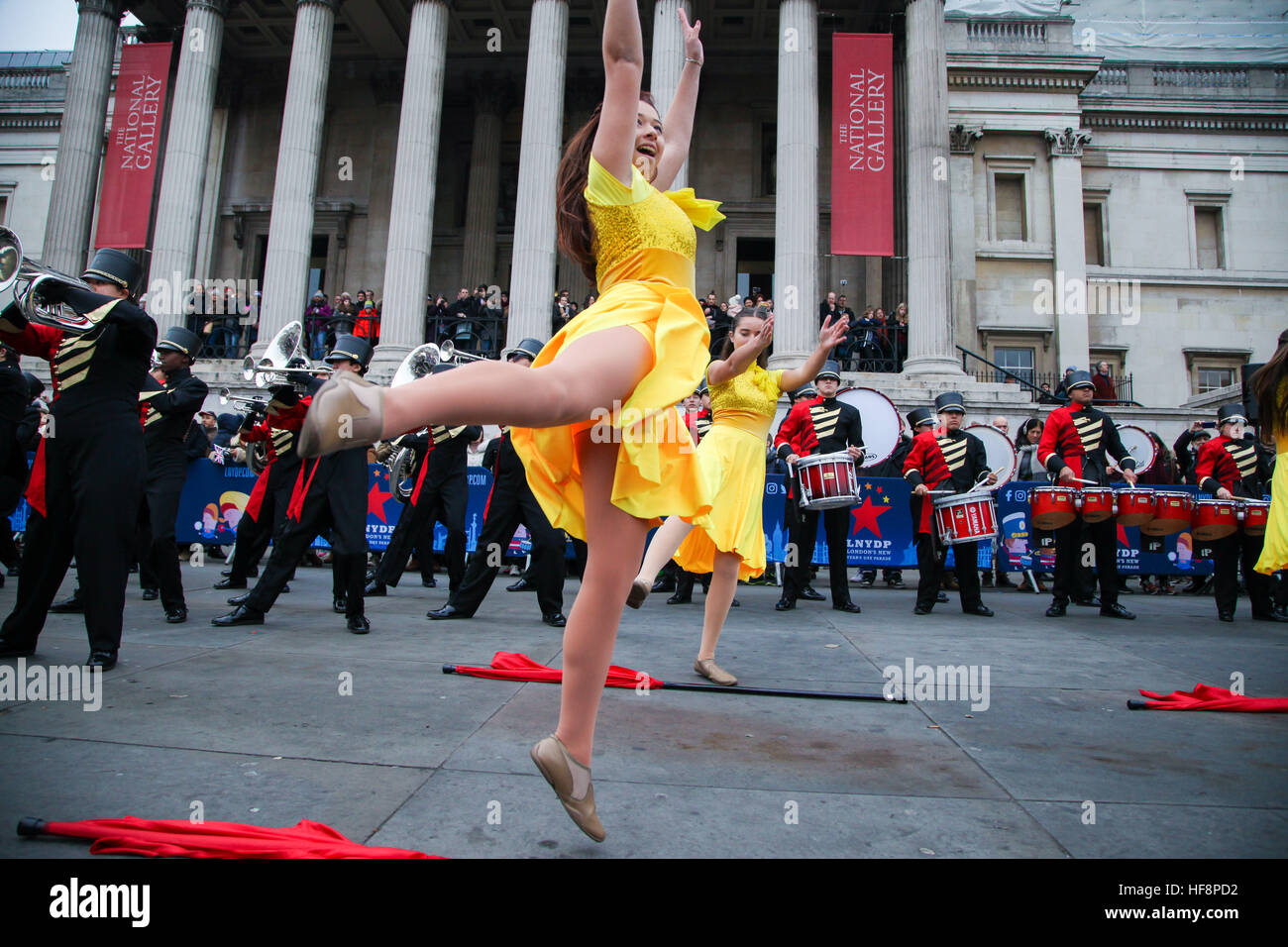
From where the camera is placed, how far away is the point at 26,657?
14.2 ft

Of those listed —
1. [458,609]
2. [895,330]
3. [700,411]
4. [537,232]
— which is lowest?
[458,609]

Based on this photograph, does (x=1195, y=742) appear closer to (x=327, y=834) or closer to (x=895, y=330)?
(x=327, y=834)

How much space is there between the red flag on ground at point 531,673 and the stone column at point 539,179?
15.7 metres

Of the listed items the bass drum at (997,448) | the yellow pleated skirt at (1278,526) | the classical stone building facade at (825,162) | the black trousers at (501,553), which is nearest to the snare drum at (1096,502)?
the bass drum at (997,448)

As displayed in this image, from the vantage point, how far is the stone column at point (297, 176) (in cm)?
2111

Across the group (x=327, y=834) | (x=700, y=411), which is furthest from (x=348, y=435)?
(x=700, y=411)

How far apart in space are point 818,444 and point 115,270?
6.77 metres

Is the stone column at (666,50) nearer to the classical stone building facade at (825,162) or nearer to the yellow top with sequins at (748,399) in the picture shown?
the classical stone building facade at (825,162)

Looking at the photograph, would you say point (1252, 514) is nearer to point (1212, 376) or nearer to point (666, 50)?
point (666, 50)

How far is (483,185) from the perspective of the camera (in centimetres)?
2692

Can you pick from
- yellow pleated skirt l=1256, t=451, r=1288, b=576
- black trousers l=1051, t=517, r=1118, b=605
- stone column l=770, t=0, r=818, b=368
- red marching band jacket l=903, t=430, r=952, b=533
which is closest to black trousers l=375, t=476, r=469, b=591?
red marching band jacket l=903, t=430, r=952, b=533

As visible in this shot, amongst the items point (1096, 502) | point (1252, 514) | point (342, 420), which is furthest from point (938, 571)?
point (342, 420)
